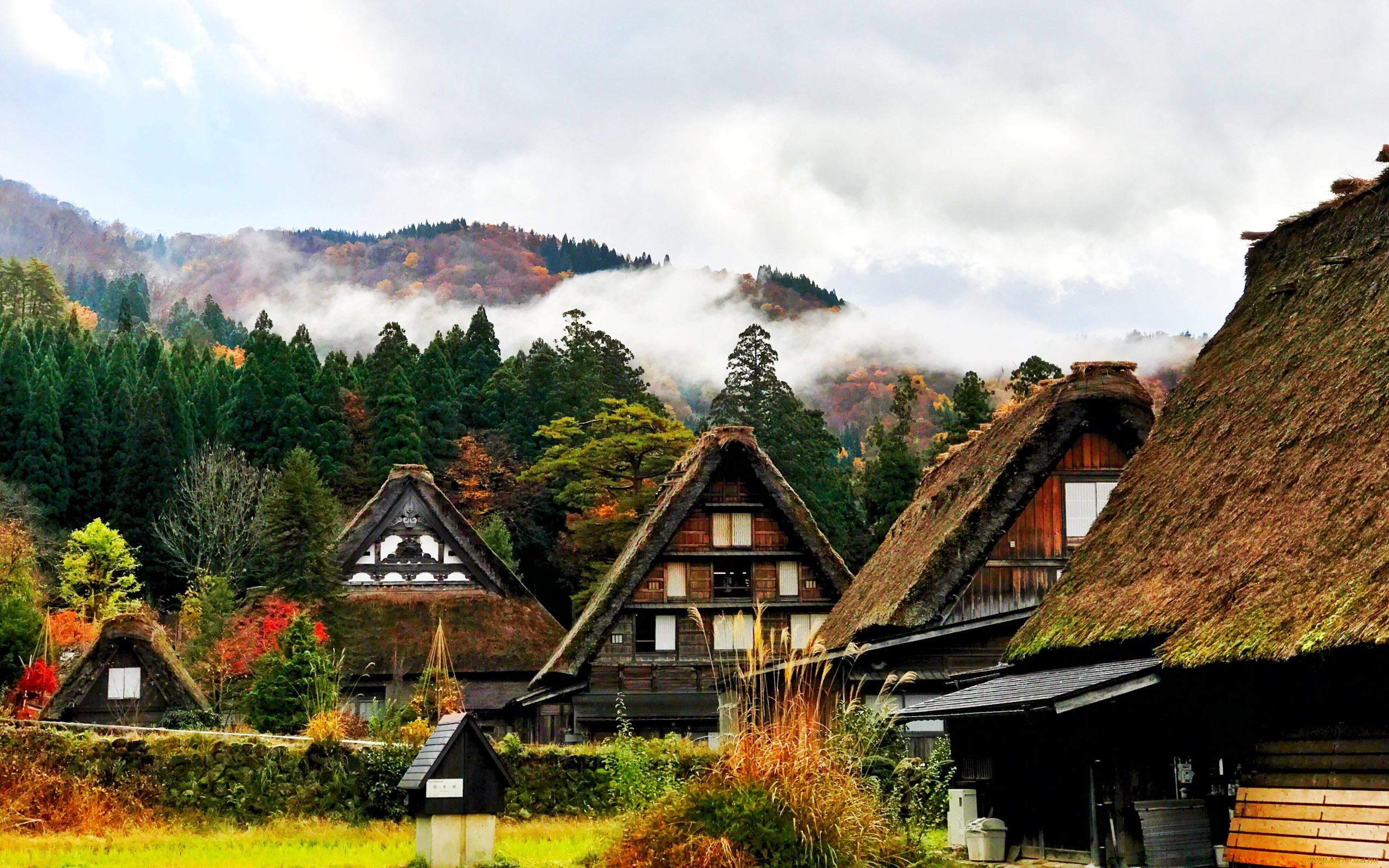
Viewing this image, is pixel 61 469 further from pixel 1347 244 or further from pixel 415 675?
pixel 1347 244

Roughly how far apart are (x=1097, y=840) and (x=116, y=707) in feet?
79.2

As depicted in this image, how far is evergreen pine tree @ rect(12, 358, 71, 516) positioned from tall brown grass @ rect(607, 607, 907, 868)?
52.4m

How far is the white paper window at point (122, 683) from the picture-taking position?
3247 cm

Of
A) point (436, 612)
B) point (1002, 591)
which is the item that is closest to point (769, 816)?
point (1002, 591)

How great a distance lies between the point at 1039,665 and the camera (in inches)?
680

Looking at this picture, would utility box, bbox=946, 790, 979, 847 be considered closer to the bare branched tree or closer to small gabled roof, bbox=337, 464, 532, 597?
small gabled roof, bbox=337, 464, 532, 597

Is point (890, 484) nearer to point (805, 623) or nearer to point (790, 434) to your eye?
point (790, 434)

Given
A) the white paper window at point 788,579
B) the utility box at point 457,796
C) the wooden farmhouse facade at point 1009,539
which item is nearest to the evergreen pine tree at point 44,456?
the white paper window at point 788,579

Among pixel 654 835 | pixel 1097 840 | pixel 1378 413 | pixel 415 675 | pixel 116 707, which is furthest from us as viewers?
pixel 415 675

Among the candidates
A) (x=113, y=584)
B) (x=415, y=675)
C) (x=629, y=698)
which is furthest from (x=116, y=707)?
(x=113, y=584)

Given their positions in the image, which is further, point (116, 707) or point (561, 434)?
point (561, 434)

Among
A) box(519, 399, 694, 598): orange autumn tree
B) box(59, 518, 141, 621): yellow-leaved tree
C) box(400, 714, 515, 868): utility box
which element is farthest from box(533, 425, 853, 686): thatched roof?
box(59, 518, 141, 621): yellow-leaved tree

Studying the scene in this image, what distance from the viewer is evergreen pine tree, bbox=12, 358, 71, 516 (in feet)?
195

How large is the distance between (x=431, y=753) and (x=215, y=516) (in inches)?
1610
